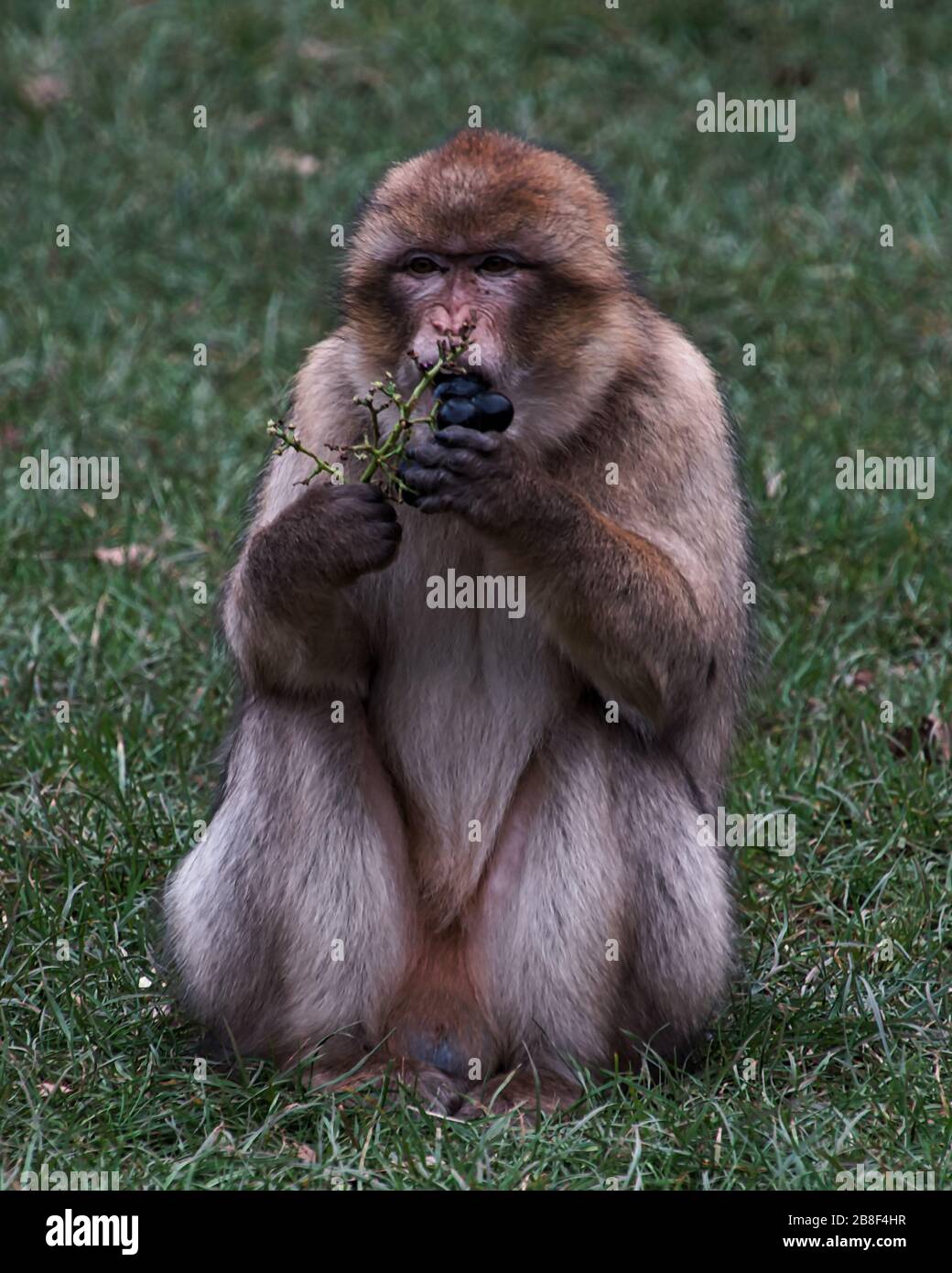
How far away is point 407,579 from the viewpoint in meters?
4.86

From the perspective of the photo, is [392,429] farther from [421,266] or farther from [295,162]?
[295,162]

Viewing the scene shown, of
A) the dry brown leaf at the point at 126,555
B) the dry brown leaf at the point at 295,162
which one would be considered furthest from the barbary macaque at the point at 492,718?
the dry brown leaf at the point at 295,162

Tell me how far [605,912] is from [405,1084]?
0.61m

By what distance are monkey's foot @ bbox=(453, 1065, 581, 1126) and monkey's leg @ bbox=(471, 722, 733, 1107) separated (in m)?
0.02

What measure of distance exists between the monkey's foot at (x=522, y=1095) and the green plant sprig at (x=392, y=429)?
1402 millimetres

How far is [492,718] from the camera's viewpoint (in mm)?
4887

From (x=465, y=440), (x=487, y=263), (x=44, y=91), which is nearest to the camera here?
(x=465, y=440)

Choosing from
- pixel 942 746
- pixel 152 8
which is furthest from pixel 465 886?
pixel 152 8

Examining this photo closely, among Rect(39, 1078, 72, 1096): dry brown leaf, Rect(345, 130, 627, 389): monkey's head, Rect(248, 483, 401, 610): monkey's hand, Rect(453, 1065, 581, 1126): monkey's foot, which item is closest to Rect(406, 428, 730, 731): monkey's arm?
Rect(248, 483, 401, 610): monkey's hand

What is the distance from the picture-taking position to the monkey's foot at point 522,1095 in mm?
4680

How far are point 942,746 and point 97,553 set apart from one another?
312 centimetres

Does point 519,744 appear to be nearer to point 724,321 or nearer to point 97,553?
point 97,553

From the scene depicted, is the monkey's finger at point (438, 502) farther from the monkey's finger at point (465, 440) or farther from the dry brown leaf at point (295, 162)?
the dry brown leaf at point (295, 162)

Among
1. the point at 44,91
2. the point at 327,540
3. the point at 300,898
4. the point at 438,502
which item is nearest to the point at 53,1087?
the point at 300,898
